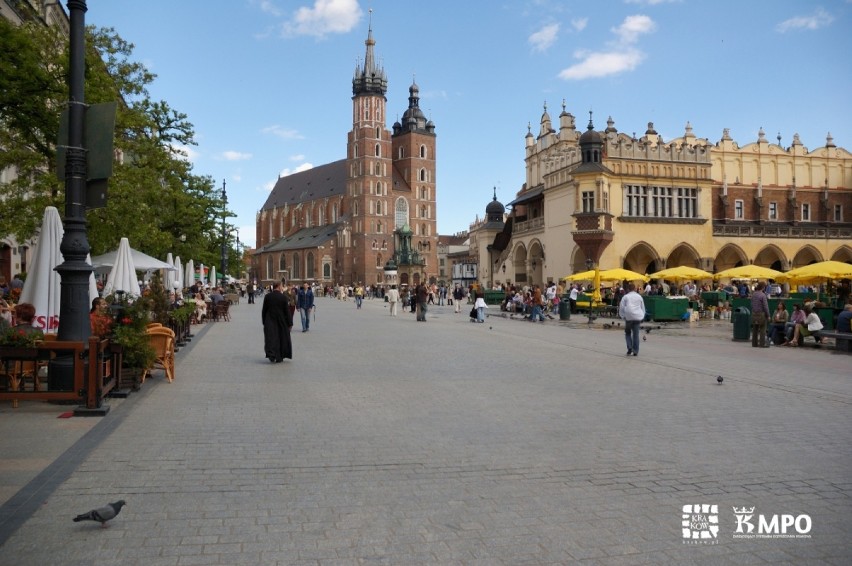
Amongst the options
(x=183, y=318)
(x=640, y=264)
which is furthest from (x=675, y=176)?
(x=183, y=318)

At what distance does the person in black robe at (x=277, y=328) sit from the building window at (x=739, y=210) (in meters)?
43.0

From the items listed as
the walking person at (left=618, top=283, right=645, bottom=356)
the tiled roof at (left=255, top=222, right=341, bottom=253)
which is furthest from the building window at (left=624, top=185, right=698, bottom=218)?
the tiled roof at (left=255, top=222, right=341, bottom=253)

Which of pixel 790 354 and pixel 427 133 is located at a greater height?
pixel 427 133

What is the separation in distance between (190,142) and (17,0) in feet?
26.0

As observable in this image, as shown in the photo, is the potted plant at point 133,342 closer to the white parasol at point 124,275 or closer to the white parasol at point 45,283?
the white parasol at point 45,283

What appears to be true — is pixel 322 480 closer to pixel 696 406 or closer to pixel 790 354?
pixel 696 406

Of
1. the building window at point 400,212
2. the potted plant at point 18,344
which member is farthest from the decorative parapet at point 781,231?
the building window at point 400,212

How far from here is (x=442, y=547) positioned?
4113 millimetres

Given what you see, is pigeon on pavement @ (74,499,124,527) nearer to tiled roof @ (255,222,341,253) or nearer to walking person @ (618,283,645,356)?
walking person @ (618,283,645,356)

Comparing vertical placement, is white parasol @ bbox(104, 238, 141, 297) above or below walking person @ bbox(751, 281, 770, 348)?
above

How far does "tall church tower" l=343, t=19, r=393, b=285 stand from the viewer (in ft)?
361

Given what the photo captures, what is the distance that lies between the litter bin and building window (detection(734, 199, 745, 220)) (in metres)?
32.4

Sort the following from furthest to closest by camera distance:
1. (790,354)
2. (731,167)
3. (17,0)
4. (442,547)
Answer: (731,167), (17,0), (790,354), (442,547)

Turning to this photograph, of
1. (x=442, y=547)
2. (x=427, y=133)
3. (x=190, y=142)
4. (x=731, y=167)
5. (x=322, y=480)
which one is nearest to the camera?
(x=442, y=547)
